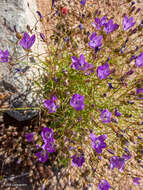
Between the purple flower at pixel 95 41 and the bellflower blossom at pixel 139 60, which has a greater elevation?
the purple flower at pixel 95 41

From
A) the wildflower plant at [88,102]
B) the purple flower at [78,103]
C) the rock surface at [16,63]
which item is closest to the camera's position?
the purple flower at [78,103]

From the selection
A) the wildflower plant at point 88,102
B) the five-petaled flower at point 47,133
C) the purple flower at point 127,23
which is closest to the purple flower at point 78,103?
the wildflower plant at point 88,102

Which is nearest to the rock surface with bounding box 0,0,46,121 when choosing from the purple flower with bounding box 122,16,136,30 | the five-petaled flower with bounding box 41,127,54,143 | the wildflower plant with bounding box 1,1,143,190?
Result: the wildflower plant with bounding box 1,1,143,190

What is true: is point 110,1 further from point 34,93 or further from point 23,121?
point 23,121

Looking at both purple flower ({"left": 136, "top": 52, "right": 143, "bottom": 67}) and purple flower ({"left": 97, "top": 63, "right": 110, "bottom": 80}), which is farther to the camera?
purple flower ({"left": 136, "top": 52, "right": 143, "bottom": 67})

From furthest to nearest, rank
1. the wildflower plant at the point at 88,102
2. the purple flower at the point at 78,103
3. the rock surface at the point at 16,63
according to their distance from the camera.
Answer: the rock surface at the point at 16,63, the wildflower plant at the point at 88,102, the purple flower at the point at 78,103

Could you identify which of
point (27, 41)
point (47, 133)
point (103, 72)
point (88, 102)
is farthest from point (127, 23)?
point (47, 133)

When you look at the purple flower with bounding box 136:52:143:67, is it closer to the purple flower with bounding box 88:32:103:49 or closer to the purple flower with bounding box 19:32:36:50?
the purple flower with bounding box 88:32:103:49

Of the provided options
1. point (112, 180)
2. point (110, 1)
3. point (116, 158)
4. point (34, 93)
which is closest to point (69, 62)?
point (34, 93)

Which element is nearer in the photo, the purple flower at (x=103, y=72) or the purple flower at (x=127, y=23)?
the purple flower at (x=103, y=72)

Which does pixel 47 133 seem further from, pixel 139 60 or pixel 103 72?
pixel 139 60

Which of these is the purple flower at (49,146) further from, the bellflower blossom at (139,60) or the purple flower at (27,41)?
the bellflower blossom at (139,60)
